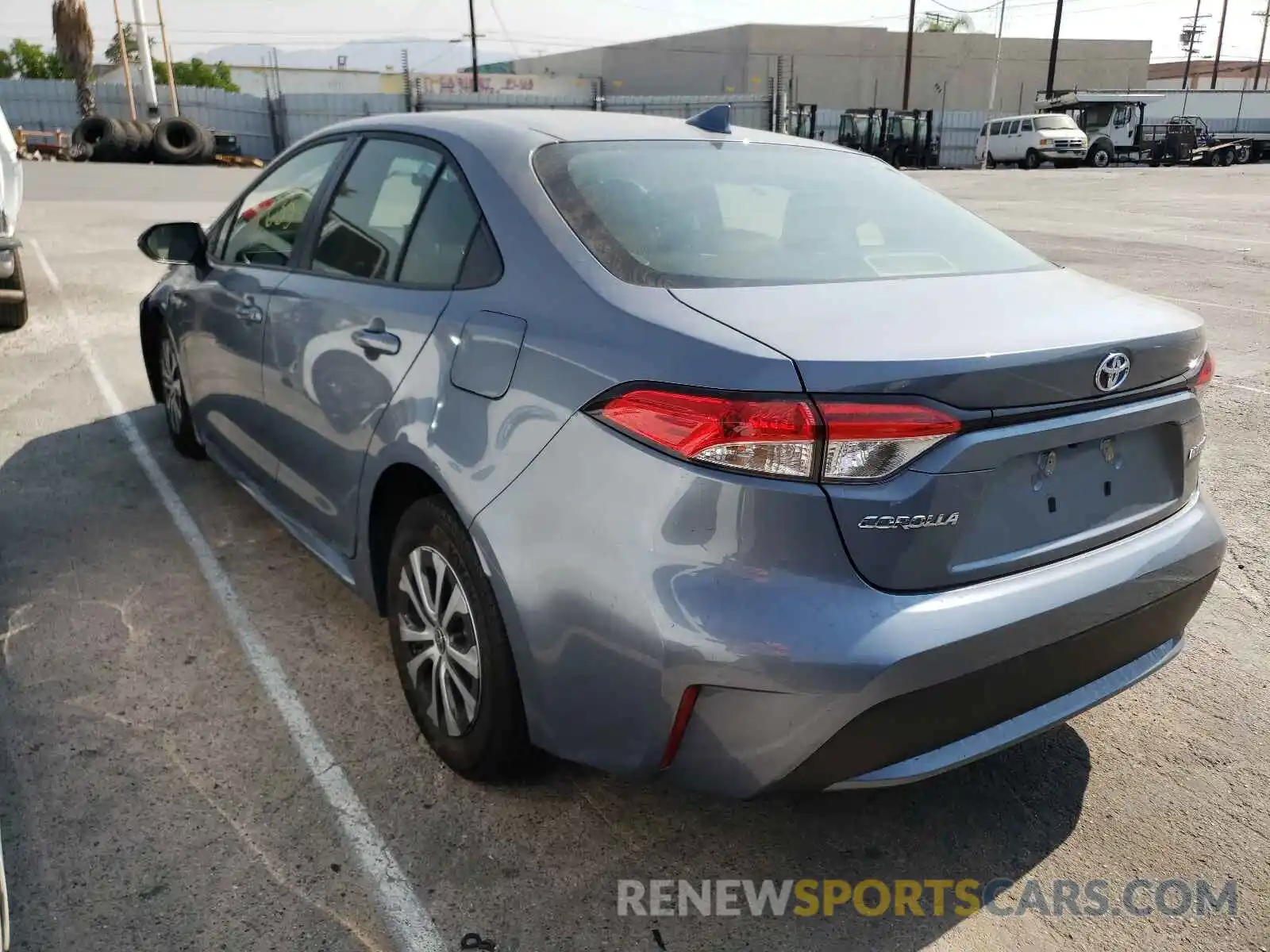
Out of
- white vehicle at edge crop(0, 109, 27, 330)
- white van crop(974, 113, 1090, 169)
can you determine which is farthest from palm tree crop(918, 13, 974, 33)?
white vehicle at edge crop(0, 109, 27, 330)

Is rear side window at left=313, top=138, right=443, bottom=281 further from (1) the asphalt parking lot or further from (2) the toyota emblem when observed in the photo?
(2) the toyota emblem

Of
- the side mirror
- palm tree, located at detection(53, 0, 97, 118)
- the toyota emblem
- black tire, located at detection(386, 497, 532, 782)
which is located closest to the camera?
the toyota emblem

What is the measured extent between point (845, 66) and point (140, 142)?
42339 mm

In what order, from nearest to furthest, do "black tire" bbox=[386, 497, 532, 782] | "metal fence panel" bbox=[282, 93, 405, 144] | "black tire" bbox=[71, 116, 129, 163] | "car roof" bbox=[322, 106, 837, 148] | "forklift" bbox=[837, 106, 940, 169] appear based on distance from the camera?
"black tire" bbox=[386, 497, 532, 782], "car roof" bbox=[322, 106, 837, 148], "black tire" bbox=[71, 116, 129, 163], "forklift" bbox=[837, 106, 940, 169], "metal fence panel" bbox=[282, 93, 405, 144]

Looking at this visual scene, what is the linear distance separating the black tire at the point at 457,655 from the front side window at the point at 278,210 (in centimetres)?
133

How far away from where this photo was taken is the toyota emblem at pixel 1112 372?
81.7 inches

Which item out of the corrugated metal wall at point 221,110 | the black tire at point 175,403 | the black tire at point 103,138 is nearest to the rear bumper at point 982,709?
the black tire at point 175,403

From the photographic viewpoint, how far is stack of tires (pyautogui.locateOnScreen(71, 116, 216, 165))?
29.0 m

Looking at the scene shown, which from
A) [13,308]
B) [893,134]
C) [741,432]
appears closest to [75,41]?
[893,134]

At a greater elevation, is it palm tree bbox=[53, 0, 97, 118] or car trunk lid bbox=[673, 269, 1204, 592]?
palm tree bbox=[53, 0, 97, 118]

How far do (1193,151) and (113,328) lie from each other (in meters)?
41.9

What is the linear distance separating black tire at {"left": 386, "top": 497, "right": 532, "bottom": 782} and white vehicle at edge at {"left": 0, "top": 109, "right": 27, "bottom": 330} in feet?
18.6

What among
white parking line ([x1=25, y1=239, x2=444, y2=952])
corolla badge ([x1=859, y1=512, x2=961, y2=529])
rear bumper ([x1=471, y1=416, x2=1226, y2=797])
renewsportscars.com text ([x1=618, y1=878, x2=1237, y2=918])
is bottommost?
renewsportscars.com text ([x1=618, y1=878, x2=1237, y2=918])

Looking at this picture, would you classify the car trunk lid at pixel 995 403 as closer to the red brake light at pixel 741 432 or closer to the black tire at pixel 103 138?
the red brake light at pixel 741 432
